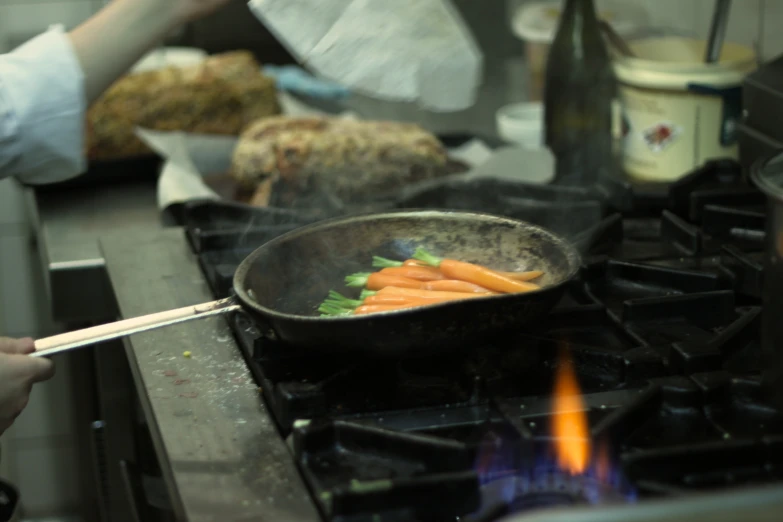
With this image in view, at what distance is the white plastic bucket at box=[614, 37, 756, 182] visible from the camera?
1.25m

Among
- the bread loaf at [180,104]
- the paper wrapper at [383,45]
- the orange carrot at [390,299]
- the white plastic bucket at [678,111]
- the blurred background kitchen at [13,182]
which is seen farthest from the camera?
the blurred background kitchen at [13,182]

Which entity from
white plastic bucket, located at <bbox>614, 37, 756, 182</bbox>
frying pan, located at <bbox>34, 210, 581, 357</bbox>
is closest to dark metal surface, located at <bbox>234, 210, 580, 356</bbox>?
frying pan, located at <bbox>34, 210, 581, 357</bbox>

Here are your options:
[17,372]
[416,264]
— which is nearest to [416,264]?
[416,264]

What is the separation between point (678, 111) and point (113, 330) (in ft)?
2.72

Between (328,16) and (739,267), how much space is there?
19.7 inches

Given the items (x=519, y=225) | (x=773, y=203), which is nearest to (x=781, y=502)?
(x=773, y=203)

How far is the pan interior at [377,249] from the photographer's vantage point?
874 millimetres

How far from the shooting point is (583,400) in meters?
0.73

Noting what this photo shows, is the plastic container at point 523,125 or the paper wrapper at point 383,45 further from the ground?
the paper wrapper at point 383,45

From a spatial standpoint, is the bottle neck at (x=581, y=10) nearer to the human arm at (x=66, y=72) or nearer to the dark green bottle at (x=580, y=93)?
the dark green bottle at (x=580, y=93)

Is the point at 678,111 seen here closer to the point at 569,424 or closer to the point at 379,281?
the point at 379,281

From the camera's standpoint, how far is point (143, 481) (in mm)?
907

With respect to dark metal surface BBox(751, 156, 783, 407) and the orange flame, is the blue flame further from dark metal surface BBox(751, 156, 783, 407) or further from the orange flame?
dark metal surface BBox(751, 156, 783, 407)

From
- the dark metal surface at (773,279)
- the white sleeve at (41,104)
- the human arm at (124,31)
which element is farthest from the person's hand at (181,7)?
the dark metal surface at (773,279)
